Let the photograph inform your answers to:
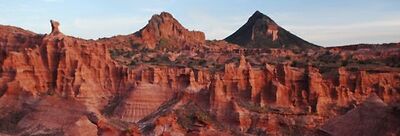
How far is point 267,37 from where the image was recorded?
11088cm

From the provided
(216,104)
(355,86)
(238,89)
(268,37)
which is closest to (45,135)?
(216,104)

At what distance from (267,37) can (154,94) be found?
57.5 m

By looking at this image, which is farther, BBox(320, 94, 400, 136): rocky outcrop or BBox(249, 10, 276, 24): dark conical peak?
BBox(249, 10, 276, 24): dark conical peak

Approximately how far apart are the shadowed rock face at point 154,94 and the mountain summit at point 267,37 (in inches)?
1708

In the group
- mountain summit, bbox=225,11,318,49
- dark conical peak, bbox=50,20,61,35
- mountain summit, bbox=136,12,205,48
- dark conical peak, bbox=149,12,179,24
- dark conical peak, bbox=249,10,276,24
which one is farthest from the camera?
dark conical peak, bbox=249,10,276,24

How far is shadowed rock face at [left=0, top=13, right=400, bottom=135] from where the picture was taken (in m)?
44.3

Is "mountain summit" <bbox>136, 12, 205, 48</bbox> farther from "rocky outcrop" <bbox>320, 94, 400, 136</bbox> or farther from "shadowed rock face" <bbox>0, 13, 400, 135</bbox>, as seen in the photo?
"rocky outcrop" <bbox>320, 94, 400, 136</bbox>

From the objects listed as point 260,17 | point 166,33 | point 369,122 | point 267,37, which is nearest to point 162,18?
point 166,33

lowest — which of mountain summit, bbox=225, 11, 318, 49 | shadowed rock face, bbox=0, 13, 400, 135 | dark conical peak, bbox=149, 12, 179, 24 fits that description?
shadowed rock face, bbox=0, 13, 400, 135

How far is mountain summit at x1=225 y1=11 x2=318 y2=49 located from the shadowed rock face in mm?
43382

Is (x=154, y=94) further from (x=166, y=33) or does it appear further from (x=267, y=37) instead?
(x=267, y=37)

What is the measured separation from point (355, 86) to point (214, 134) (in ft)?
68.3

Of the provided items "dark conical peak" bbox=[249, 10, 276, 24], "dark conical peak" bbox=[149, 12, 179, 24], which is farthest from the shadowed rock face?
"dark conical peak" bbox=[249, 10, 276, 24]

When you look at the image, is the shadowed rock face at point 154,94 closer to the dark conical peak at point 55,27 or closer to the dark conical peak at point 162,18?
the dark conical peak at point 55,27
